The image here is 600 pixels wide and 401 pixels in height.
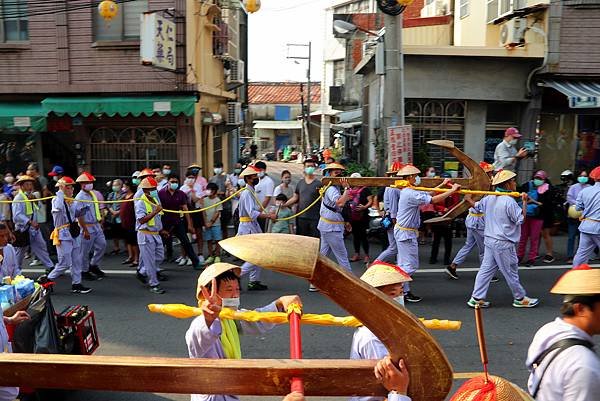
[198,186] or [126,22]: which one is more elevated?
[126,22]

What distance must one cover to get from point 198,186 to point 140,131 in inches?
174

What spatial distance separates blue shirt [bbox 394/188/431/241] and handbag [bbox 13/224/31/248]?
6.13 metres

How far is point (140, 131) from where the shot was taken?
50.1 feet

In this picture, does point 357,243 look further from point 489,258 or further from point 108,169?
point 108,169

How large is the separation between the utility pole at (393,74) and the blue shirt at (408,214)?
12.0ft

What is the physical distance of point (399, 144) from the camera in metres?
11.3

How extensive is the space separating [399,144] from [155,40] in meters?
6.43

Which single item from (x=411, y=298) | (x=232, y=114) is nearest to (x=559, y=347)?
(x=411, y=298)

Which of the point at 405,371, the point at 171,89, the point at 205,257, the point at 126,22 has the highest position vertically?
the point at 126,22

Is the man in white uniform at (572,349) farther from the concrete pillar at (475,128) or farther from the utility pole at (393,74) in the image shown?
the concrete pillar at (475,128)

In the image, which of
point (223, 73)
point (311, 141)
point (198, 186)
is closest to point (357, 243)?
point (198, 186)

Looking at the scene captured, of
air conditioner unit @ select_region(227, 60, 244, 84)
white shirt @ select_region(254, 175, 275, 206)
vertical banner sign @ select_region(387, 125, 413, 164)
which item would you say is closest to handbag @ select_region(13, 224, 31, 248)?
white shirt @ select_region(254, 175, 275, 206)

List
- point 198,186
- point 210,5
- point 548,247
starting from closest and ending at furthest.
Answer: point 548,247
point 198,186
point 210,5

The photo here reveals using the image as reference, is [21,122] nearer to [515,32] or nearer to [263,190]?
[263,190]
